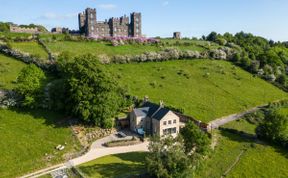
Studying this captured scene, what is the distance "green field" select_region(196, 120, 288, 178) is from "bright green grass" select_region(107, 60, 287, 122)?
9336 millimetres

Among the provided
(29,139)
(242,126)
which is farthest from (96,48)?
(242,126)

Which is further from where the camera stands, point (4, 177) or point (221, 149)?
point (221, 149)

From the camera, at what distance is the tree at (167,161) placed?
37.4 meters

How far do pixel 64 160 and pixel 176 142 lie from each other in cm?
1774

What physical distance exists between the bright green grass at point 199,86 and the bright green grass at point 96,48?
7.56m

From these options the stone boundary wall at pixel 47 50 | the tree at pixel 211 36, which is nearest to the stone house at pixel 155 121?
the stone boundary wall at pixel 47 50

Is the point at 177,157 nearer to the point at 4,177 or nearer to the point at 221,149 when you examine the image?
the point at 221,149

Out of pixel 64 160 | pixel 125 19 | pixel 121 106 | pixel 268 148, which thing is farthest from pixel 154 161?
pixel 125 19

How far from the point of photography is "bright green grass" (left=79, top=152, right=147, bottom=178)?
4019 centimetres

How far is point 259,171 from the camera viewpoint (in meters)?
48.1

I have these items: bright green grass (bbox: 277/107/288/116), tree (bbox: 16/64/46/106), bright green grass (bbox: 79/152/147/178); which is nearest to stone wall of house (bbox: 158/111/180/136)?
bright green grass (bbox: 79/152/147/178)

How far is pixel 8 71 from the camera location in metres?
68.3

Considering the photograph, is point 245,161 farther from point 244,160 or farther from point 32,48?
point 32,48

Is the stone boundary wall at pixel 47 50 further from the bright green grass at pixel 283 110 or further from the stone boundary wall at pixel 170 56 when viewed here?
the bright green grass at pixel 283 110
